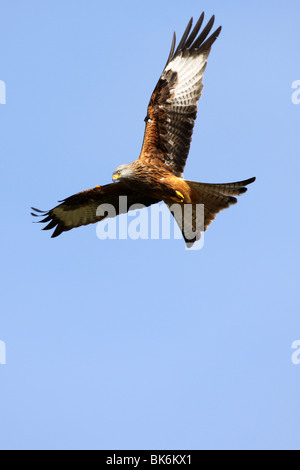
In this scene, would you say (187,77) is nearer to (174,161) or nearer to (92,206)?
(174,161)

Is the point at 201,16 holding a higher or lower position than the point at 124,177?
higher

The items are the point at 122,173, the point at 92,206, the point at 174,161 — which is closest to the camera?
the point at 122,173

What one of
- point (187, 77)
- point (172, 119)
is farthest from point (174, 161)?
point (187, 77)

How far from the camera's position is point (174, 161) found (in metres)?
12.7

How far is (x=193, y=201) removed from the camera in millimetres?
12570

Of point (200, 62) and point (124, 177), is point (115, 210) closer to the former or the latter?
point (124, 177)

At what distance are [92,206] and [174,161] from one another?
1643mm

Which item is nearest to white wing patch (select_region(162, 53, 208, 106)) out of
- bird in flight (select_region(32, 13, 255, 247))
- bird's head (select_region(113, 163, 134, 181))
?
bird in flight (select_region(32, 13, 255, 247))

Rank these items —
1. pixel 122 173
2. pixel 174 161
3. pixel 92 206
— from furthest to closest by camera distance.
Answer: pixel 92 206 < pixel 174 161 < pixel 122 173
